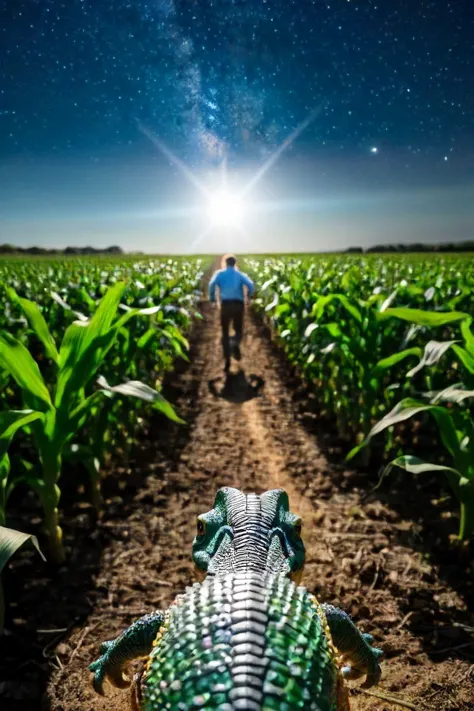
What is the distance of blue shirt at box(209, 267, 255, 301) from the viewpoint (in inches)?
381

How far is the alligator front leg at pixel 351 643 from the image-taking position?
5.24 feet

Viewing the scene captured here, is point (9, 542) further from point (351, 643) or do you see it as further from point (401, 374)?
point (401, 374)

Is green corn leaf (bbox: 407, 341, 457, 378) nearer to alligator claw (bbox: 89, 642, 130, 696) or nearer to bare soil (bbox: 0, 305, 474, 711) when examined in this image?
bare soil (bbox: 0, 305, 474, 711)

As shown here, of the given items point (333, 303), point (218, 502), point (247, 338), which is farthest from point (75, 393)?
point (247, 338)

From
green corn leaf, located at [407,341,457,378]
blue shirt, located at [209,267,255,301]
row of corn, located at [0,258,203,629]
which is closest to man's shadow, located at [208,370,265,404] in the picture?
blue shirt, located at [209,267,255,301]

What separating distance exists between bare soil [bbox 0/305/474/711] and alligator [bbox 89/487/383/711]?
1.32 metres

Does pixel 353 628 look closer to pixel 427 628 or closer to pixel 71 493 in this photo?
pixel 427 628

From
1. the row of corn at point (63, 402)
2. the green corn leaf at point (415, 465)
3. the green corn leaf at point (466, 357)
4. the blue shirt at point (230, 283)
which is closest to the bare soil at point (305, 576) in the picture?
the row of corn at point (63, 402)

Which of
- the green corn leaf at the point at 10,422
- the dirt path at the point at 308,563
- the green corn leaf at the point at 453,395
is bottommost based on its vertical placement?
the dirt path at the point at 308,563

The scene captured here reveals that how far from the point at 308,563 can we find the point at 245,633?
2.63 metres

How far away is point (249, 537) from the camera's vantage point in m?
1.55

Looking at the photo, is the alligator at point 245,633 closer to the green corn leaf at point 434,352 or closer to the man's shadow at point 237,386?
the green corn leaf at point 434,352

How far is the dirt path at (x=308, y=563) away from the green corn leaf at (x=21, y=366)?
4.22 feet

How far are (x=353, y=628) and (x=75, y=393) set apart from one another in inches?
90.5
